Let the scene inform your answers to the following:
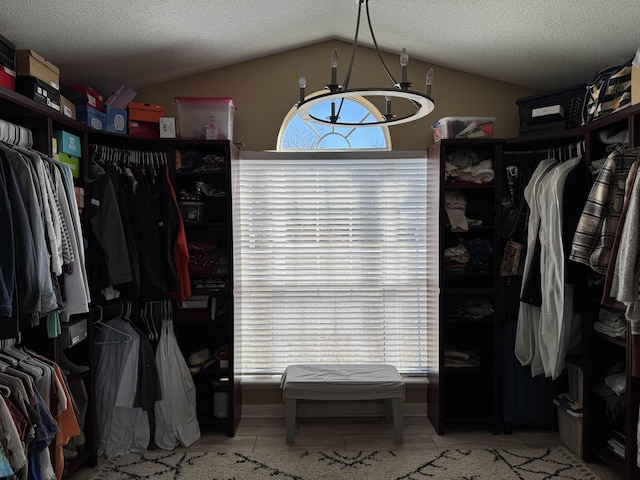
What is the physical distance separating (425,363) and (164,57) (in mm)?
2975

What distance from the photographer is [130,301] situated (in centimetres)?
335

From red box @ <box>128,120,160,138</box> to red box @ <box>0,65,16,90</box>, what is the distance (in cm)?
92

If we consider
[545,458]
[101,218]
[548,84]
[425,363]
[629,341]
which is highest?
[548,84]

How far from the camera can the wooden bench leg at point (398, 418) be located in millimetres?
3316

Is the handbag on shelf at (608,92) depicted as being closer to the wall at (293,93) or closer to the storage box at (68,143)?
the wall at (293,93)

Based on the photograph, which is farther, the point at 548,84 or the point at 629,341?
the point at 548,84

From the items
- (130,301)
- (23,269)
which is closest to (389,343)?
(130,301)

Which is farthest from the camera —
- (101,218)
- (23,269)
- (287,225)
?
(287,225)

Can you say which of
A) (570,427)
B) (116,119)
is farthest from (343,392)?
(116,119)

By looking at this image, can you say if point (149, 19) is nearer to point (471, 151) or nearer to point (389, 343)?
point (471, 151)

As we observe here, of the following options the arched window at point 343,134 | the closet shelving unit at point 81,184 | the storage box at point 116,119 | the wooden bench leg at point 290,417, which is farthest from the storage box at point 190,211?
the wooden bench leg at point 290,417

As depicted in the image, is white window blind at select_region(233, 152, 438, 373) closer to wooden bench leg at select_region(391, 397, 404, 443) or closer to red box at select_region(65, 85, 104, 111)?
wooden bench leg at select_region(391, 397, 404, 443)

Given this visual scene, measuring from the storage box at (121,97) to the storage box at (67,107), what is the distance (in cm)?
39

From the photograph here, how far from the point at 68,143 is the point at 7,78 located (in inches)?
19.1
